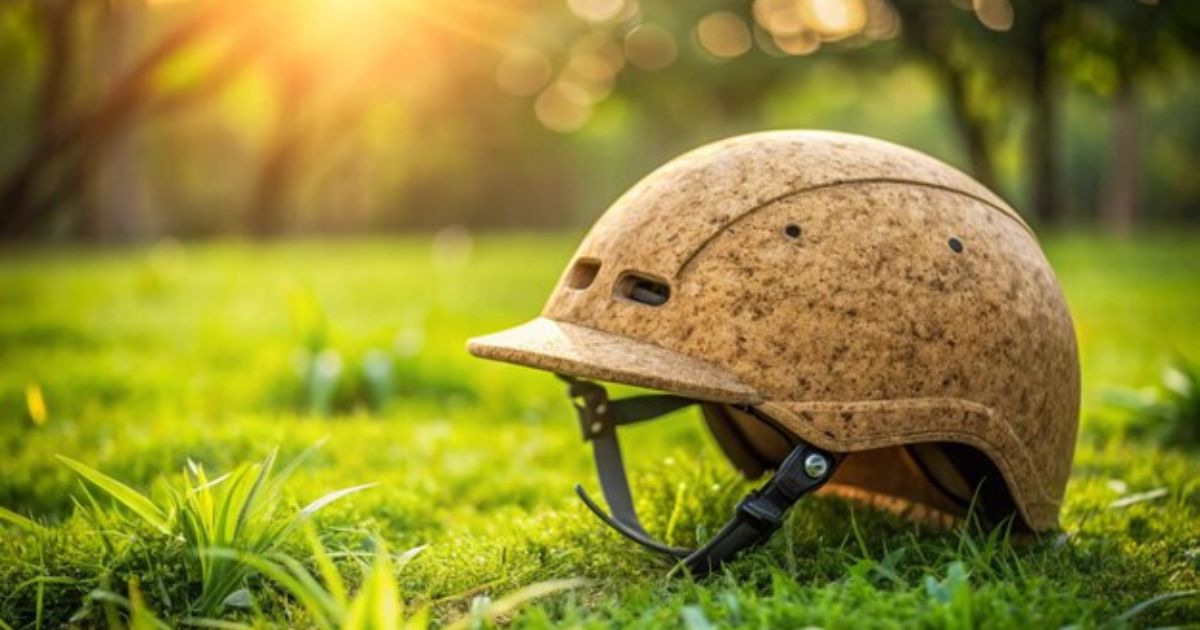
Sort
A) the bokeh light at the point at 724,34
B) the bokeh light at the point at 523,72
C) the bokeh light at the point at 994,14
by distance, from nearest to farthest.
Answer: the bokeh light at the point at 994,14 < the bokeh light at the point at 724,34 < the bokeh light at the point at 523,72

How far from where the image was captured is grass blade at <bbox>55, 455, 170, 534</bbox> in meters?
2.93

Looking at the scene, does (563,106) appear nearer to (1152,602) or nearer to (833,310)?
(833,310)

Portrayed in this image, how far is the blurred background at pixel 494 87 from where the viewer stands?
50.3ft

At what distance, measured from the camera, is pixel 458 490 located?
4.62 metres

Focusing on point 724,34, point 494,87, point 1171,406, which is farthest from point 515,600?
point 494,87

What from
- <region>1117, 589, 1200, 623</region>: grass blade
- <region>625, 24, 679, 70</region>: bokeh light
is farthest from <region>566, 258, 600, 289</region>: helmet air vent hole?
<region>625, 24, 679, 70</region>: bokeh light

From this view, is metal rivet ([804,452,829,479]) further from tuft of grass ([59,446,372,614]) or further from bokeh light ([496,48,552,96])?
bokeh light ([496,48,552,96])

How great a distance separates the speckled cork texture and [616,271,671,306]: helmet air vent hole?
14 mm

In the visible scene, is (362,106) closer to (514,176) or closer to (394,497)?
(514,176)

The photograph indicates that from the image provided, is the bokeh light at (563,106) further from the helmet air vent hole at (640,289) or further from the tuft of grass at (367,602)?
the tuft of grass at (367,602)

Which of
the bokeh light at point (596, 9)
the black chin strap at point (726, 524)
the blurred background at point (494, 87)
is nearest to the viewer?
the black chin strap at point (726, 524)

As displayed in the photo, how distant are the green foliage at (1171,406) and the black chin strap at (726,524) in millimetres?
2866

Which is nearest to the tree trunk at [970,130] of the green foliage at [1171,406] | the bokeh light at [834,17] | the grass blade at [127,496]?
the bokeh light at [834,17]

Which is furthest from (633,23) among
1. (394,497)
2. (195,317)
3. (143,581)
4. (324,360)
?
(143,581)
